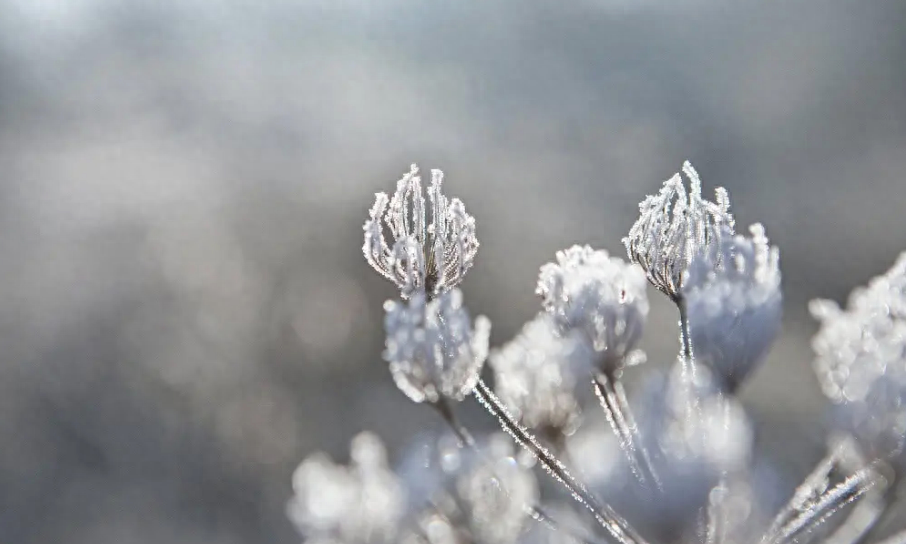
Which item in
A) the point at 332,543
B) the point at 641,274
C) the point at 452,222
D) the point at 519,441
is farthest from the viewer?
the point at 452,222

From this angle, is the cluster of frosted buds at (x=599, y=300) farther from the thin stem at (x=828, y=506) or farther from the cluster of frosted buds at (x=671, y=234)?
the thin stem at (x=828, y=506)

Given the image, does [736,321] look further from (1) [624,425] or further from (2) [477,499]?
(2) [477,499]

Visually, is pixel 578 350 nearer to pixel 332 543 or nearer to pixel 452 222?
pixel 452 222

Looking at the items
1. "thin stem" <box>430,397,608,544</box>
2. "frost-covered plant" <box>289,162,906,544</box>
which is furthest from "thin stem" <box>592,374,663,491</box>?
"thin stem" <box>430,397,608,544</box>

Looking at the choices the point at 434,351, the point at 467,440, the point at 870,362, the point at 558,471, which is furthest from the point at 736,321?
the point at 434,351

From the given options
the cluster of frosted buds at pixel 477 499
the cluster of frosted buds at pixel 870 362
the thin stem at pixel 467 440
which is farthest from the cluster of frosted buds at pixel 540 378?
the cluster of frosted buds at pixel 870 362

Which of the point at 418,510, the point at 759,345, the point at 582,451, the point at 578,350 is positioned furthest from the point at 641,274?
the point at 418,510

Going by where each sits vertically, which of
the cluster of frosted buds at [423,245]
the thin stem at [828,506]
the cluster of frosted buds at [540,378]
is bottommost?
the thin stem at [828,506]
